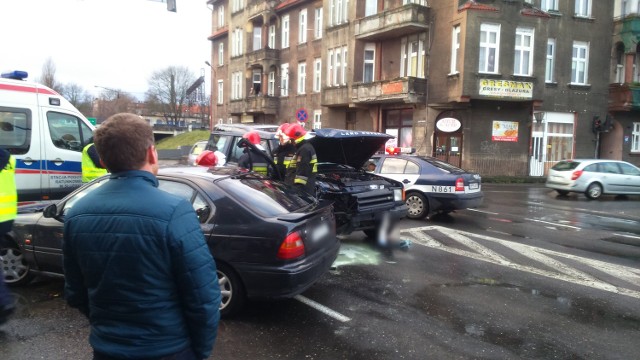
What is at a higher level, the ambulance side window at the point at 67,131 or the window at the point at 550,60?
the window at the point at 550,60

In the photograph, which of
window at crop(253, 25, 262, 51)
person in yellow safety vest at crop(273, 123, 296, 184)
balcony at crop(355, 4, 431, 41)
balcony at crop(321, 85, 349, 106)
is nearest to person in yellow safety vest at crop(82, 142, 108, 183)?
person in yellow safety vest at crop(273, 123, 296, 184)

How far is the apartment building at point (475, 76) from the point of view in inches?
902

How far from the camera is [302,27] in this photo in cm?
3391

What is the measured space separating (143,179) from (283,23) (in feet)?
118

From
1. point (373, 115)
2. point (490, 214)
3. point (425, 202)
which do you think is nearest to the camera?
point (425, 202)

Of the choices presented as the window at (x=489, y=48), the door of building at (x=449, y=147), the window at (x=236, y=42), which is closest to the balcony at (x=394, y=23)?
the window at (x=489, y=48)

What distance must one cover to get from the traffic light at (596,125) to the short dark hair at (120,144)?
28144mm

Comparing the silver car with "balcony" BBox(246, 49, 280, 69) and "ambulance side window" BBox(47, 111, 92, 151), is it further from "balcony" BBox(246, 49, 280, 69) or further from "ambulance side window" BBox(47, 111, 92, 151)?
"balcony" BBox(246, 49, 280, 69)

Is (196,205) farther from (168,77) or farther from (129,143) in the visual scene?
(168,77)

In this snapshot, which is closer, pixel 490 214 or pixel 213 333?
pixel 213 333

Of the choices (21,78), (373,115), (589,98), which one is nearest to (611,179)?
(589,98)

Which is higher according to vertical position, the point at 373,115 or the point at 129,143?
the point at 373,115

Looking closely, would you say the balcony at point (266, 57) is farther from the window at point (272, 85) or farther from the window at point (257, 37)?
the window at point (257, 37)

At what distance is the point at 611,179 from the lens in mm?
17422
